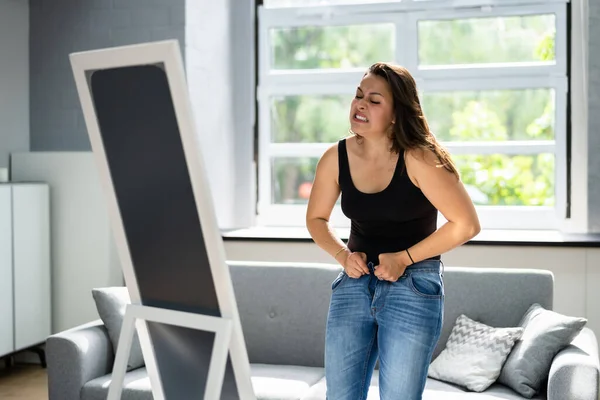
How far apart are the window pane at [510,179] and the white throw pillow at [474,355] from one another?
183 cm

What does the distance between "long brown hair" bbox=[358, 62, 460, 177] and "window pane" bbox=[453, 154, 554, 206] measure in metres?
2.97

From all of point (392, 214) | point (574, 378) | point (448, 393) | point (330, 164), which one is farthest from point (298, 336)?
point (392, 214)

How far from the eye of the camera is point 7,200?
4.84 m

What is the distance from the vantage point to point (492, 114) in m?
5.27

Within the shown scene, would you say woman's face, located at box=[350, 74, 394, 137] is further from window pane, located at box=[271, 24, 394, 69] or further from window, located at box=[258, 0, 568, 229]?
window pane, located at box=[271, 24, 394, 69]

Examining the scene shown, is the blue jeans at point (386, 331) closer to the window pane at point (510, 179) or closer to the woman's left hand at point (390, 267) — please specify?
the woman's left hand at point (390, 267)

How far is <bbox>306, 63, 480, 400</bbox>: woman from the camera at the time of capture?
88.9 inches

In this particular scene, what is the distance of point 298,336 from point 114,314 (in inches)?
31.3

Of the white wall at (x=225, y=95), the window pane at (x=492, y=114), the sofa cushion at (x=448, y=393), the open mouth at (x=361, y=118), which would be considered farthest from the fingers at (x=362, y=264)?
the window pane at (x=492, y=114)

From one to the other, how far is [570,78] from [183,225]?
3728 mm

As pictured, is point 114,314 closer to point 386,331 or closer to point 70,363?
point 70,363

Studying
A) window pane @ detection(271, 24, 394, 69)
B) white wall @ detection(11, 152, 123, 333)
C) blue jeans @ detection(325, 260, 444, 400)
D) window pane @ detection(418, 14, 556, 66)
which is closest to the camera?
blue jeans @ detection(325, 260, 444, 400)

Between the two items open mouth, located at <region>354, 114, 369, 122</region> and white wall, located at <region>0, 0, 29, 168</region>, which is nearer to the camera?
open mouth, located at <region>354, 114, 369, 122</region>

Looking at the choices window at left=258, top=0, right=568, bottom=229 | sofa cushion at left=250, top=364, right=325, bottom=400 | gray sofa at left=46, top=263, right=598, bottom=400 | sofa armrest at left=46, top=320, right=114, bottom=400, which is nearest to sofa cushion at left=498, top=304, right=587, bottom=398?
gray sofa at left=46, top=263, right=598, bottom=400
